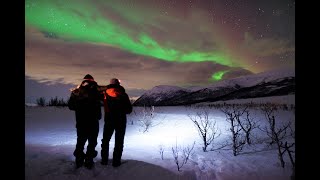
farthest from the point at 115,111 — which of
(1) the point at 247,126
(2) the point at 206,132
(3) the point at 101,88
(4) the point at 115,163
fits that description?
(2) the point at 206,132

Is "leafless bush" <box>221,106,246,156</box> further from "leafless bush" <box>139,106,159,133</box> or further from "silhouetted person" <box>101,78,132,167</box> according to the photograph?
"leafless bush" <box>139,106,159,133</box>

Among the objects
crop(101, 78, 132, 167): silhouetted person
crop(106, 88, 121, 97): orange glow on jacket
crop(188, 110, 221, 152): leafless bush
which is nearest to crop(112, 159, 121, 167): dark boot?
crop(101, 78, 132, 167): silhouetted person

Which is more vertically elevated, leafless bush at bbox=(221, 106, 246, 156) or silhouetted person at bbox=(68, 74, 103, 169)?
silhouetted person at bbox=(68, 74, 103, 169)

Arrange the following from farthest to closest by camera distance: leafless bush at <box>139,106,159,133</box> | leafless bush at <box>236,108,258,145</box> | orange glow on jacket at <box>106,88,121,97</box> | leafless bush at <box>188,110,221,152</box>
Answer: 1. leafless bush at <box>139,106,159,133</box>
2. leafless bush at <box>236,108,258,145</box>
3. leafless bush at <box>188,110,221,152</box>
4. orange glow on jacket at <box>106,88,121,97</box>

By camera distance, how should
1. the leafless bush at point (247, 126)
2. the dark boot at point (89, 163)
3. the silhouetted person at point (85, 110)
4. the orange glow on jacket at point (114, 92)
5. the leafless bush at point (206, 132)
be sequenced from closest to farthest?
the dark boot at point (89, 163)
the silhouetted person at point (85, 110)
the orange glow on jacket at point (114, 92)
the leafless bush at point (206, 132)
the leafless bush at point (247, 126)

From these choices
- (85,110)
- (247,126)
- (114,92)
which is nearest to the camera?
(85,110)

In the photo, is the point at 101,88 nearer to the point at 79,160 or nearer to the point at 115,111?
the point at 115,111

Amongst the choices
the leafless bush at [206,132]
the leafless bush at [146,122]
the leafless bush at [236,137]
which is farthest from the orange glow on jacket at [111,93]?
the leafless bush at [146,122]

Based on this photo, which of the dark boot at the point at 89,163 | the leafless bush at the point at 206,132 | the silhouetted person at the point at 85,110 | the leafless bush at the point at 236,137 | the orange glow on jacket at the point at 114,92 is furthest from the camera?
the leafless bush at the point at 206,132

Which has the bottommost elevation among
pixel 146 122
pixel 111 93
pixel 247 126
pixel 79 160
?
pixel 146 122

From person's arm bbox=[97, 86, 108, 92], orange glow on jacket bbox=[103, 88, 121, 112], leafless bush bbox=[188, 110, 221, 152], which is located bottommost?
leafless bush bbox=[188, 110, 221, 152]

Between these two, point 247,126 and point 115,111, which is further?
point 247,126

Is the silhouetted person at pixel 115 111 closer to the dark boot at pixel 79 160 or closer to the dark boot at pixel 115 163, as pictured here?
the dark boot at pixel 115 163

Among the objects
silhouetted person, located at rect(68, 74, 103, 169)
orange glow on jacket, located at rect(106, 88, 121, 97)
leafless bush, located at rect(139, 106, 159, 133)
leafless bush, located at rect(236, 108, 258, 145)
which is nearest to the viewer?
silhouetted person, located at rect(68, 74, 103, 169)
